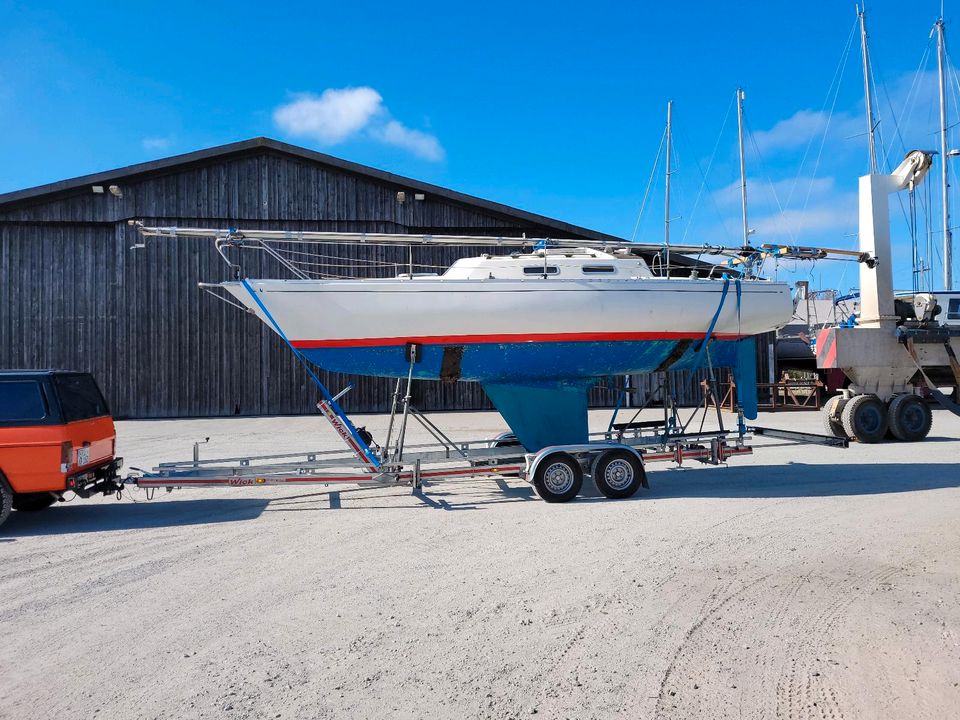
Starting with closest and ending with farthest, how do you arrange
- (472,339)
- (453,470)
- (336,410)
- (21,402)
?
1. (21,402)
2. (453,470)
3. (336,410)
4. (472,339)

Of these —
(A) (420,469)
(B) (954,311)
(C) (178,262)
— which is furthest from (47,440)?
(B) (954,311)

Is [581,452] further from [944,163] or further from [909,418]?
[944,163]

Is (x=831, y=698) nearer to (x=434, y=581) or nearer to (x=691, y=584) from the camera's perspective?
(x=691, y=584)

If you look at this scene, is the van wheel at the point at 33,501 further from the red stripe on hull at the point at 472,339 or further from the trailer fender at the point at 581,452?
the trailer fender at the point at 581,452

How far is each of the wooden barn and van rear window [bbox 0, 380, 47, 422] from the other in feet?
44.3

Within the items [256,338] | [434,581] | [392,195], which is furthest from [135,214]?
[434,581]

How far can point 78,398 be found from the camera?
7.39 m

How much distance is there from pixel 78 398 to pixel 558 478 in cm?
586

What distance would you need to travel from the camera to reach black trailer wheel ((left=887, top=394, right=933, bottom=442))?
13727 millimetres

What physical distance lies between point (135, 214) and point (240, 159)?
3765mm

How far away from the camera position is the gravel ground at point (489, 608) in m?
3.37

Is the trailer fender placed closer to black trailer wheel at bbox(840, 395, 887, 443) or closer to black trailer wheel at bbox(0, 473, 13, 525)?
black trailer wheel at bbox(0, 473, 13, 525)

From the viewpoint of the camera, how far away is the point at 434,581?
5.11 m

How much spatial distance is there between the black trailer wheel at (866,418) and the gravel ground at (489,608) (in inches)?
239
